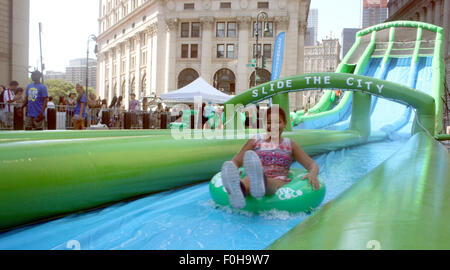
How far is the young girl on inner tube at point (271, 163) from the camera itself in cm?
320

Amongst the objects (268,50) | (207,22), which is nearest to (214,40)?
(207,22)

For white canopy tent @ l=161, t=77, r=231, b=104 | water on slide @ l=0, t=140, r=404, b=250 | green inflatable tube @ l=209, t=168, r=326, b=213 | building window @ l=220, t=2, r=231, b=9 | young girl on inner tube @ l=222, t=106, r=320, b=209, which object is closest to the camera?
water on slide @ l=0, t=140, r=404, b=250

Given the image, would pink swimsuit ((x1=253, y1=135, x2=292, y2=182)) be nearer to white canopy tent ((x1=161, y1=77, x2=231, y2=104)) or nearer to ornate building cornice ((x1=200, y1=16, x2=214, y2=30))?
white canopy tent ((x1=161, y1=77, x2=231, y2=104))

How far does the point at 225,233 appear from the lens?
3057mm

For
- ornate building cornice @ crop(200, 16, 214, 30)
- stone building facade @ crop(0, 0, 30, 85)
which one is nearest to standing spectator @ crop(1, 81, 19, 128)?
stone building facade @ crop(0, 0, 30, 85)

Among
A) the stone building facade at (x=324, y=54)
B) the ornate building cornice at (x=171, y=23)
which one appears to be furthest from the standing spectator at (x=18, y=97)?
the stone building facade at (x=324, y=54)

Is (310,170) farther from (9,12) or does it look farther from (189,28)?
(189,28)

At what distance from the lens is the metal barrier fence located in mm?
9625

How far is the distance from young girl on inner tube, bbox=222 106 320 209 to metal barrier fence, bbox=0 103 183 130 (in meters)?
6.20

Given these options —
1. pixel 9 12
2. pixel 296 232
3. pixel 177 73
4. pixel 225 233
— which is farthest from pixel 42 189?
pixel 177 73

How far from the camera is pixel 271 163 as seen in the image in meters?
3.76

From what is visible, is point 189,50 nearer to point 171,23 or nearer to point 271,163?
point 171,23

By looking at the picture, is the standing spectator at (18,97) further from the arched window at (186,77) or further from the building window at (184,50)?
the building window at (184,50)

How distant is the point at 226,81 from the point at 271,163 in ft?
→ 111
